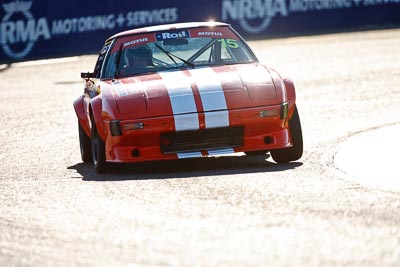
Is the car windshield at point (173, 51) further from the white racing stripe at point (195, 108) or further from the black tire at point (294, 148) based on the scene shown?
the black tire at point (294, 148)

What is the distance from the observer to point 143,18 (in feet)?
90.4

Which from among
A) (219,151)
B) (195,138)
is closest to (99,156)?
(195,138)

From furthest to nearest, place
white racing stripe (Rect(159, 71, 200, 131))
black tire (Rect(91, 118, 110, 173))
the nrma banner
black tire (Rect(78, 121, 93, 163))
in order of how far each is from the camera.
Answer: the nrma banner < black tire (Rect(78, 121, 93, 163)) < black tire (Rect(91, 118, 110, 173)) < white racing stripe (Rect(159, 71, 200, 131))

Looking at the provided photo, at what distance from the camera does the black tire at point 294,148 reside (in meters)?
9.75

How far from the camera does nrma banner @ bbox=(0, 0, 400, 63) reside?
2620 cm

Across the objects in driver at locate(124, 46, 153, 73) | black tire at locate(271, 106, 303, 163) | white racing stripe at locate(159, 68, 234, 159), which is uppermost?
driver at locate(124, 46, 153, 73)

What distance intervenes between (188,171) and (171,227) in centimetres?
281

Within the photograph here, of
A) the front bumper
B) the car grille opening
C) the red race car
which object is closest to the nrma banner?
the red race car

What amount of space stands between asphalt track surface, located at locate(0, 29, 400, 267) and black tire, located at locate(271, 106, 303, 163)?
89mm

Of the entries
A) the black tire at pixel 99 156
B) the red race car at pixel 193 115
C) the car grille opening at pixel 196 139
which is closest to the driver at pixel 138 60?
the red race car at pixel 193 115

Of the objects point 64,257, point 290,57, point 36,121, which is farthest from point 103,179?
point 290,57

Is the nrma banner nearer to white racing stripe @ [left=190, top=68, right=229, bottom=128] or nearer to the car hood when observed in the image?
the car hood

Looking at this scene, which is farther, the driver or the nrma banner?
the nrma banner

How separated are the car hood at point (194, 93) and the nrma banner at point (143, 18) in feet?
54.5
